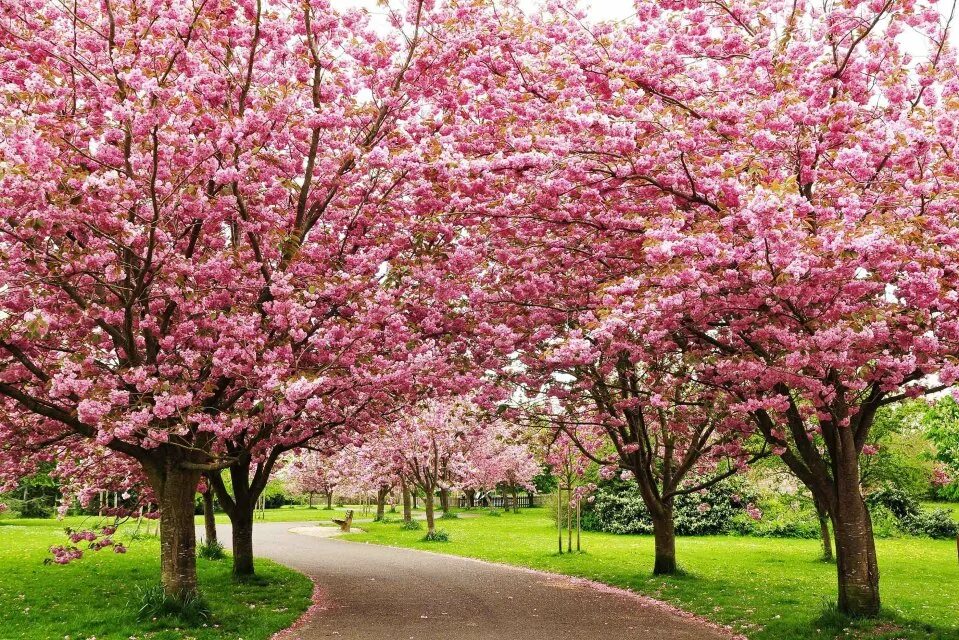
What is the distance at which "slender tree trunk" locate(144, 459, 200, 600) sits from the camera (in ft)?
35.0

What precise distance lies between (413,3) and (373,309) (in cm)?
452

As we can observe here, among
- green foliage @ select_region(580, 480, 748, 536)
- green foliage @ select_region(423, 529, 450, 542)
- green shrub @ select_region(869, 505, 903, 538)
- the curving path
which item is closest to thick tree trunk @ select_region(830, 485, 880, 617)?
the curving path

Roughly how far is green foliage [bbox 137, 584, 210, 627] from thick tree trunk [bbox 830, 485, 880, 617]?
942cm

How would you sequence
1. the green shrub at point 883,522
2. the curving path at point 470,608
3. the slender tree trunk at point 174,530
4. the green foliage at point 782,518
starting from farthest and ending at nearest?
the green foliage at point 782,518
the green shrub at point 883,522
the slender tree trunk at point 174,530
the curving path at point 470,608

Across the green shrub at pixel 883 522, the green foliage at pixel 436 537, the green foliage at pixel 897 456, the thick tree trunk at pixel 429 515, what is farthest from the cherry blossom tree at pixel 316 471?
the green foliage at pixel 897 456

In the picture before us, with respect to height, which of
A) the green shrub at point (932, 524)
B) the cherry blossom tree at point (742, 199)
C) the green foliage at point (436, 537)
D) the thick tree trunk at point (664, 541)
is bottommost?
the green shrub at point (932, 524)

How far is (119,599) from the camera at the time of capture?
41.3ft

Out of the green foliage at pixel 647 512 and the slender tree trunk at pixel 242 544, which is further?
the green foliage at pixel 647 512

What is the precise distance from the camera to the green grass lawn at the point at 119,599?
388 inches

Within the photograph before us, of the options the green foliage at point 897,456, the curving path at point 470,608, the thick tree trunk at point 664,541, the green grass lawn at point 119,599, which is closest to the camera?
the green grass lawn at point 119,599

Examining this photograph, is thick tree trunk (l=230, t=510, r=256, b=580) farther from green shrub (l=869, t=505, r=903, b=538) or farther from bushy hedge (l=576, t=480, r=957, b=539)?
bushy hedge (l=576, t=480, r=957, b=539)

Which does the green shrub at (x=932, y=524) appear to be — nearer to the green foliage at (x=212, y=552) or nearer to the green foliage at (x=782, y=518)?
the green foliage at (x=782, y=518)

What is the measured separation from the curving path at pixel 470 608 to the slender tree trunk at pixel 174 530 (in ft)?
6.08

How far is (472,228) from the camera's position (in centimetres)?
1125
